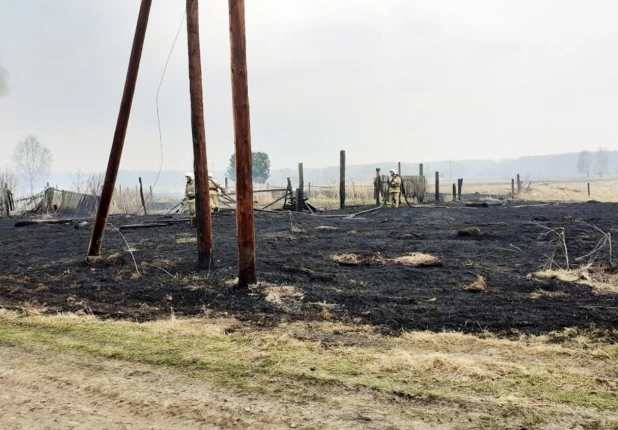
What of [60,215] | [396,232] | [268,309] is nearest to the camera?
[268,309]

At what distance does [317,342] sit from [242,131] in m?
3.32

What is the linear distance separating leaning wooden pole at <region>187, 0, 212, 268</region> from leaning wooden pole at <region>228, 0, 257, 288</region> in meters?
1.80

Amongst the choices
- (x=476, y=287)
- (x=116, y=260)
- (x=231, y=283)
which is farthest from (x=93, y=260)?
(x=476, y=287)

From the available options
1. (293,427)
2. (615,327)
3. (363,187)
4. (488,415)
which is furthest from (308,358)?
(363,187)

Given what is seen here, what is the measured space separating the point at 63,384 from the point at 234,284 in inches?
139

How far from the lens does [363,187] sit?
3562cm

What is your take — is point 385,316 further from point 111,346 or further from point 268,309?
point 111,346

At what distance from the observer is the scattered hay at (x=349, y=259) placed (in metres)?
8.79

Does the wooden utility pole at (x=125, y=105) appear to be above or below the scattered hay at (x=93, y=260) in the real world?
above

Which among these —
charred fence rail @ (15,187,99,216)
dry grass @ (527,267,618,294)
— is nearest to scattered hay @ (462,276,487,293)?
dry grass @ (527,267,618,294)

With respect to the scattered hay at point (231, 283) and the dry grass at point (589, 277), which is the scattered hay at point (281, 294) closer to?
the scattered hay at point (231, 283)

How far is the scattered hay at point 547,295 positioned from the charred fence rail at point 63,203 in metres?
26.3

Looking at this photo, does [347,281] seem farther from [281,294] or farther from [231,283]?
[231,283]

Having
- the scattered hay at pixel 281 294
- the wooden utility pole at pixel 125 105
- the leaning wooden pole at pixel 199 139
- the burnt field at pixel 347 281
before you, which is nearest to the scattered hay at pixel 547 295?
the burnt field at pixel 347 281
